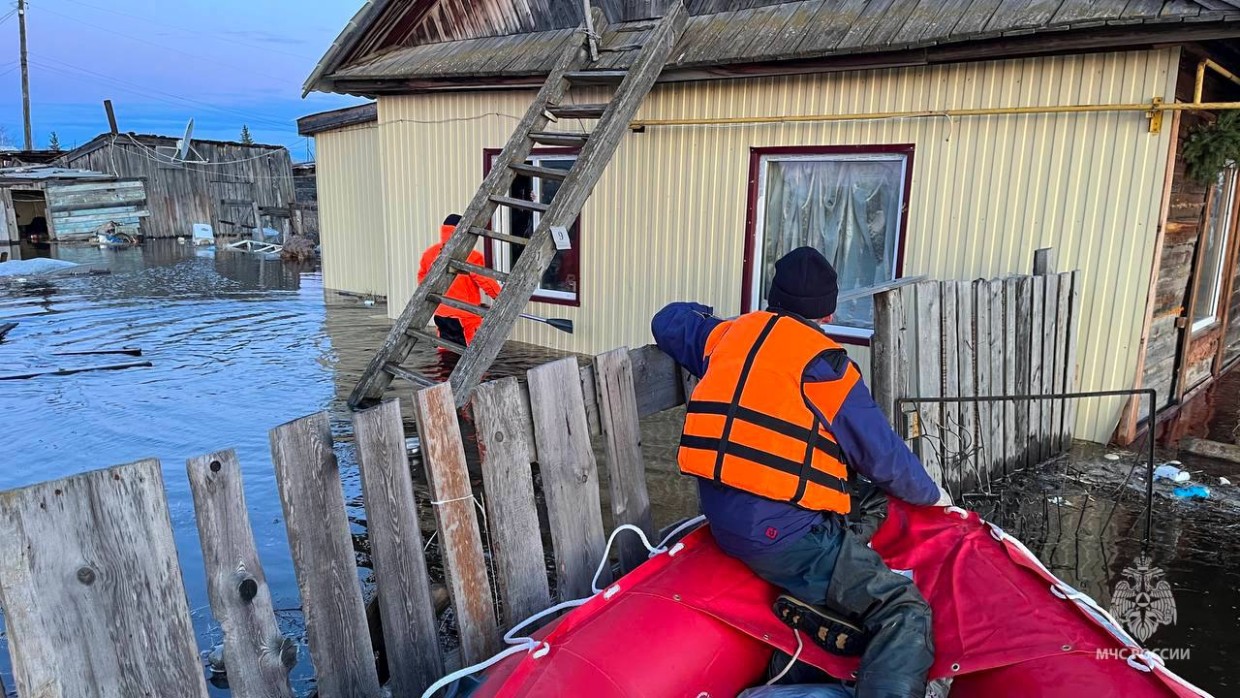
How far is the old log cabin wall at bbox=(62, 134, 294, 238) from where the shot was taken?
90.1 feet

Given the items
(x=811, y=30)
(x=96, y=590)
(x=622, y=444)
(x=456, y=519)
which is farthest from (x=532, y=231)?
(x=96, y=590)

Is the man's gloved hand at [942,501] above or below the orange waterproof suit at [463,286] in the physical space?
below

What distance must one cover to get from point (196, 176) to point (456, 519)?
3054 cm

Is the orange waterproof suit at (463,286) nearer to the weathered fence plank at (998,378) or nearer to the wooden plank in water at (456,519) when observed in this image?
the weathered fence plank at (998,378)

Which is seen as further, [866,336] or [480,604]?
[866,336]

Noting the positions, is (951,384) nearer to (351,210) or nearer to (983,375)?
(983,375)

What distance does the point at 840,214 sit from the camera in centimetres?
686

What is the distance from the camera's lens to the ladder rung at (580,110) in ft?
22.3

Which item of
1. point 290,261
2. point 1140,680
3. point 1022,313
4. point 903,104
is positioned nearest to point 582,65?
point 903,104

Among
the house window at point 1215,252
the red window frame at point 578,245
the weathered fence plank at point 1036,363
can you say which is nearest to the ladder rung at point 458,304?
the red window frame at point 578,245

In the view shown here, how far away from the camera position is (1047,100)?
18.7 ft

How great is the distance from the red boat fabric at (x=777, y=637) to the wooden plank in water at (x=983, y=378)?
7.62 ft

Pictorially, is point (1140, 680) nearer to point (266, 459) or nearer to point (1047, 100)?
point (1047, 100)

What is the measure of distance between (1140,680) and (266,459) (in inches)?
204
